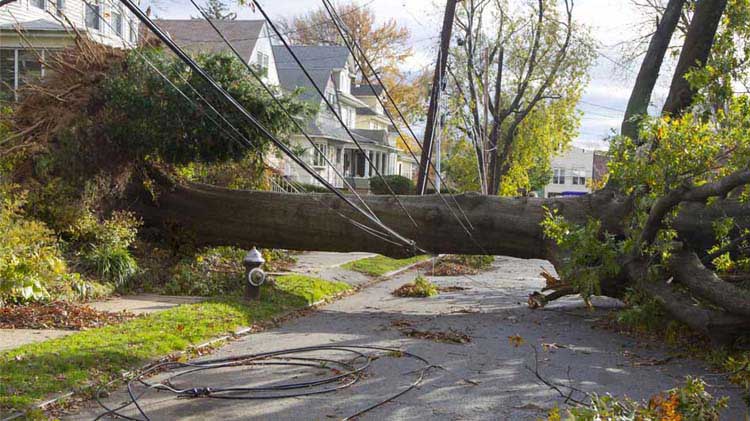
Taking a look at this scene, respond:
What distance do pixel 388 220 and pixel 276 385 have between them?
24.8ft

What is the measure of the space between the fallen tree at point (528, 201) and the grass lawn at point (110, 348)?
3023 mm

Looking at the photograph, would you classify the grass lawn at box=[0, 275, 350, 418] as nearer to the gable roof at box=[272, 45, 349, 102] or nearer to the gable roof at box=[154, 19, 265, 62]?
the gable roof at box=[154, 19, 265, 62]

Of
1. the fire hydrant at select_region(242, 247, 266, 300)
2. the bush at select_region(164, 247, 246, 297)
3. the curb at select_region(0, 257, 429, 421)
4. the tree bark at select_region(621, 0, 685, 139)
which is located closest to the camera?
the curb at select_region(0, 257, 429, 421)

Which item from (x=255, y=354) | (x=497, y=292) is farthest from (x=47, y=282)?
(x=497, y=292)

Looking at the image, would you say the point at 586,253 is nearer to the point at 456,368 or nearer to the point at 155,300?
the point at 456,368

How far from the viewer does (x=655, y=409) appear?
554cm

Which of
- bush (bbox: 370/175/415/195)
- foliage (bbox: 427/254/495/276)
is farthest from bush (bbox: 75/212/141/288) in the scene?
bush (bbox: 370/175/415/195)

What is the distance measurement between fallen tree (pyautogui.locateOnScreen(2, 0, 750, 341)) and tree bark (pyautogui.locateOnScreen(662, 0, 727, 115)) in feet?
0.07

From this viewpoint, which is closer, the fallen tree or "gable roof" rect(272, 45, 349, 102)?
the fallen tree

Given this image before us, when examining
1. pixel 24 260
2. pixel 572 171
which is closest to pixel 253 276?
pixel 24 260

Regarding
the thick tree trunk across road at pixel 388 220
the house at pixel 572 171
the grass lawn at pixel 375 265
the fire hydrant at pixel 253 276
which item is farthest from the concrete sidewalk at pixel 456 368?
the house at pixel 572 171

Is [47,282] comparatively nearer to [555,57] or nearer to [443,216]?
[443,216]

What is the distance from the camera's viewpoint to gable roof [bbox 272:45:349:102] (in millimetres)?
49156

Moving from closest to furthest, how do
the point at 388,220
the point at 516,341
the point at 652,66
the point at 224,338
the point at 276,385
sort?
the point at 276,385, the point at 224,338, the point at 516,341, the point at 652,66, the point at 388,220
